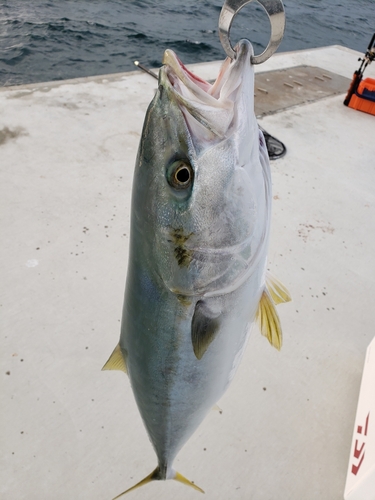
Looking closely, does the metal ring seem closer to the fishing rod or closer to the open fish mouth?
the open fish mouth

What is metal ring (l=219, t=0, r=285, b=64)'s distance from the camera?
85cm

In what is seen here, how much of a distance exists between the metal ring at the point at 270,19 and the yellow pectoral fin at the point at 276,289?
2.11 ft

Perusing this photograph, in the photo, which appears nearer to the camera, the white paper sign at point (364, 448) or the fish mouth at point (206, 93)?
the fish mouth at point (206, 93)

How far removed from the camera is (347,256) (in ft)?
9.84

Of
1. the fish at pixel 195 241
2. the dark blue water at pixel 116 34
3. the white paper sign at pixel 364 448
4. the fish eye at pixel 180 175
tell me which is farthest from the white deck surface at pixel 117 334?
the dark blue water at pixel 116 34

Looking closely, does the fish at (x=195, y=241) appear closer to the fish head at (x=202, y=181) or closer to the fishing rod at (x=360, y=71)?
the fish head at (x=202, y=181)

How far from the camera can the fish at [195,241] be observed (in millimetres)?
944

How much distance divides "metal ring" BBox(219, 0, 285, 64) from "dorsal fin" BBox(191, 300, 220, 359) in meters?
0.62

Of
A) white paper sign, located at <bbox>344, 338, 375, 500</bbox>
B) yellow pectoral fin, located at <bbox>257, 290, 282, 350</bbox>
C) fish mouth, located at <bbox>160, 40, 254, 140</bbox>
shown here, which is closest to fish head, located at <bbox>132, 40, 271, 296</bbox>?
fish mouth, located at <bbox>160, 40, 254, 140</bbox>

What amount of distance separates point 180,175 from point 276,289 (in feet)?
1.73

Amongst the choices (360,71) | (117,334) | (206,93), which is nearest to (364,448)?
(117,334)

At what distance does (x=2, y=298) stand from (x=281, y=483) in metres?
1.72

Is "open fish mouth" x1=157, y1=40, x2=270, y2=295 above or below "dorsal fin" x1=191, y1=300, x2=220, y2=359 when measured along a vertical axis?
above

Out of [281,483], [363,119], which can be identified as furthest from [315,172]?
[281,483]
